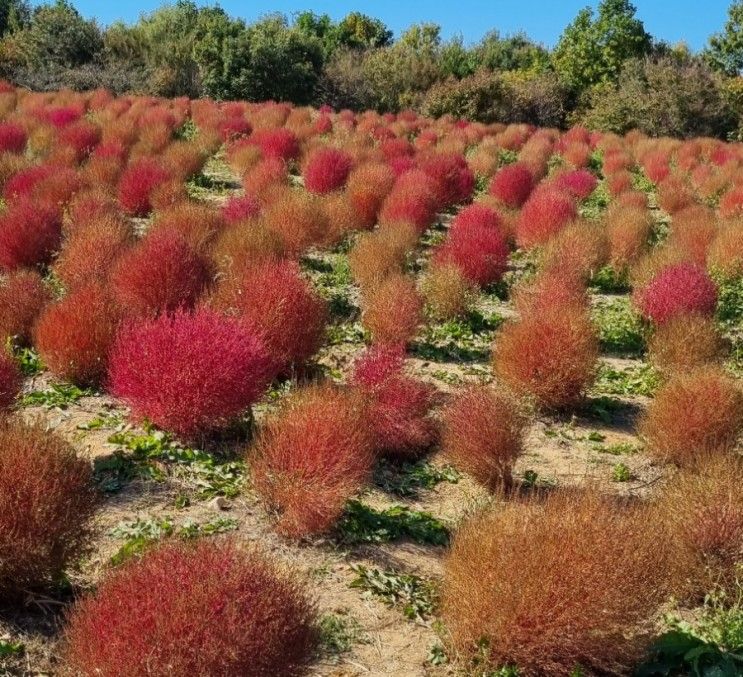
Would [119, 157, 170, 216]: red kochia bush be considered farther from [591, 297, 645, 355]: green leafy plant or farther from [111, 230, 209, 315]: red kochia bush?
[591, 297, 645, 355]: green leafy plant

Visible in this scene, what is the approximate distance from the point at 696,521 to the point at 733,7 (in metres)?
45.5

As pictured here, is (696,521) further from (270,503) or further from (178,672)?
(178,672)

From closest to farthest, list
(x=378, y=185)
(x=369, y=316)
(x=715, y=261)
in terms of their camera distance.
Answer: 1. (x=369, y=316)
2. (x=715, y=261)
3. (x=378, y=185)

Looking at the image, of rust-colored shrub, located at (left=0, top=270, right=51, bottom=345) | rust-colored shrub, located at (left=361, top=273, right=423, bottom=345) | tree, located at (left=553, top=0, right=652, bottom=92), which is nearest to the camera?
rust-colored shrub, located at (left=0, top=270, right=51, bottom=345)

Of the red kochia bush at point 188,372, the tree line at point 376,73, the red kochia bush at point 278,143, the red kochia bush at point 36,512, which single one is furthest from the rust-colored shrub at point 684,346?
the tree line at point 376,73

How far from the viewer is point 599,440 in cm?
622

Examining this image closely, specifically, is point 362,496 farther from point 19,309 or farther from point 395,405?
point 19,309

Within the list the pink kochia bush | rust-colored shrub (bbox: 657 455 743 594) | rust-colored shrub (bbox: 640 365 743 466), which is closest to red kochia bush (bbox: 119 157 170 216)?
the pink kochia bush

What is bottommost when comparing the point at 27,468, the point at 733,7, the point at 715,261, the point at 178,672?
the point at 178,672

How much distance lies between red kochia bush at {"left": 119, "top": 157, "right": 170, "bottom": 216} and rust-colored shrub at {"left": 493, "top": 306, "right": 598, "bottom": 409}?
20.2 ft

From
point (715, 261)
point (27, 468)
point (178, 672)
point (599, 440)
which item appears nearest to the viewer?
point (178, 672)

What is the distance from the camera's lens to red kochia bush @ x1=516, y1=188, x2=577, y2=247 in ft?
35.7

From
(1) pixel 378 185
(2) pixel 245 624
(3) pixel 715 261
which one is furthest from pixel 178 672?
(1) pixel 378 185

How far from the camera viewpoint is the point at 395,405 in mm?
5695
